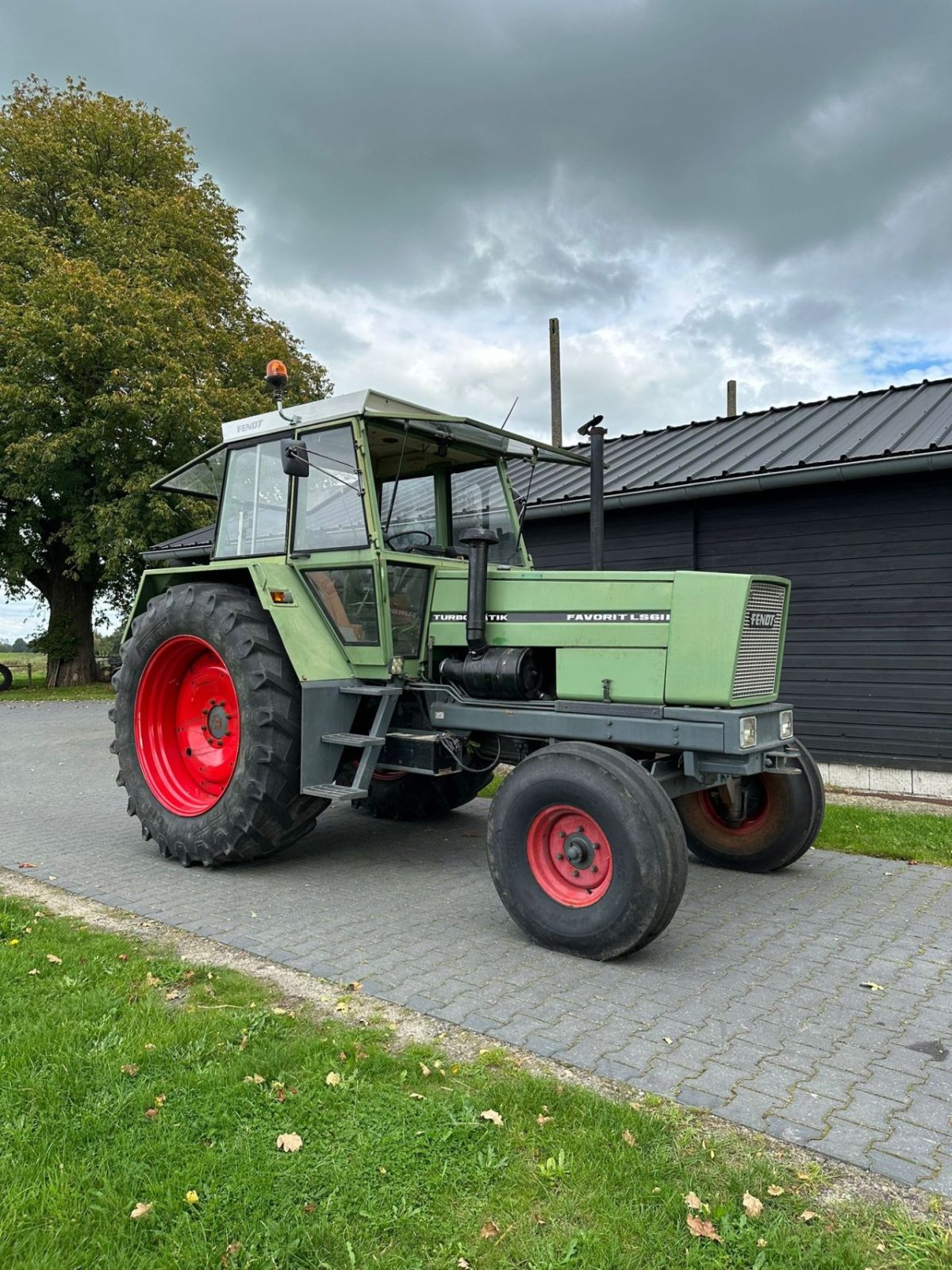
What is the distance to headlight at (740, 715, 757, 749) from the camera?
4199 mm

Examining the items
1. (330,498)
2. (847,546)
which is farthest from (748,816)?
(847,546)

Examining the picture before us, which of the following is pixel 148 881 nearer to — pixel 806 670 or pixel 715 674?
pixel 715 674

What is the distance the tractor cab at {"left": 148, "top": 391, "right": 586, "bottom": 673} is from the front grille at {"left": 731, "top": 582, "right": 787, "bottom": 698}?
166 cm

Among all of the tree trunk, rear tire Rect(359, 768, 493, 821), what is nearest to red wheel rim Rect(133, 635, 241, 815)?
rear tire Rect(359, 768, 493, 821)

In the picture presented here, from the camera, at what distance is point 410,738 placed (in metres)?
5.23

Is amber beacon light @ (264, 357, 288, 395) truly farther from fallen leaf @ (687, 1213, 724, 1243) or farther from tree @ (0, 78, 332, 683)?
tree @ (0, 78, 332, 683)

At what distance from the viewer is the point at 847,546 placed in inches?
320

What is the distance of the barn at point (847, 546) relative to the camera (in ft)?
→ 25.1

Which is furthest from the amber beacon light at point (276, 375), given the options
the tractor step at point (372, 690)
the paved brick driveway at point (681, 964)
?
the paved brick driveway at point (681, 964)

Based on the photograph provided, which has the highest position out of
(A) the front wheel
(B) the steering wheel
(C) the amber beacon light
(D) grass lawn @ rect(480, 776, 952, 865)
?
(C) the amber beacon light

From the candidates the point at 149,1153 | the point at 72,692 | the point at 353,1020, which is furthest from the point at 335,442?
the point at 72,692

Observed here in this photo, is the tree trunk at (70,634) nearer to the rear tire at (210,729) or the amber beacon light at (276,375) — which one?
the rear tire at (210,729)

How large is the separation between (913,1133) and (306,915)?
2.98 metres

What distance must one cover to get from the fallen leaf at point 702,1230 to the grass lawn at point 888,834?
3.41m
